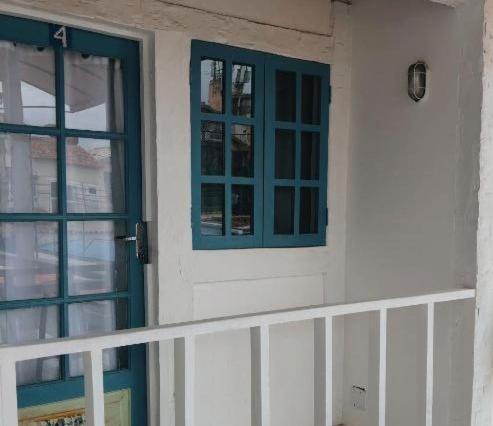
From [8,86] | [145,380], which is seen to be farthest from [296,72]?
[145,380]

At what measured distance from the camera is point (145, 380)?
2373 millimetres

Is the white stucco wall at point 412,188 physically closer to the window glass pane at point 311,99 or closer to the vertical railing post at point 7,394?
the window glass pane at point 311,99

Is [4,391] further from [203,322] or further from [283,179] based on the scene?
[283,179]

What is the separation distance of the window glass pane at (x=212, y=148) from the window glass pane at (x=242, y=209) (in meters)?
0.15

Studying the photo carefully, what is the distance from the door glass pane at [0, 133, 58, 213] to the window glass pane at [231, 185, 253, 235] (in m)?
0.91

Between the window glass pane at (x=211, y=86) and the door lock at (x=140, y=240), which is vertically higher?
the window glass pane at (x=211, y=86)

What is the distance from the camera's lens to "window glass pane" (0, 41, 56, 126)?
2.04 m

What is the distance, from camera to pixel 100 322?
7.51ft

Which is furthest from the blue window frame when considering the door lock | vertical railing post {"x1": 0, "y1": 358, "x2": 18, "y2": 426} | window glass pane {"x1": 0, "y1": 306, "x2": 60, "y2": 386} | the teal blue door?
vertical railing post {"x1": 0, "y1": 358, "x2": 18, "y2": 426}

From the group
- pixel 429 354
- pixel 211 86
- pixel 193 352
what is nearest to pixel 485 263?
pixel 429 354

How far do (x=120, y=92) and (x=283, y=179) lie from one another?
1003mm

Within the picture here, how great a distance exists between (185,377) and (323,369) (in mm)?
489

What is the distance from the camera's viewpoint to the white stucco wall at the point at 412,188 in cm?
196

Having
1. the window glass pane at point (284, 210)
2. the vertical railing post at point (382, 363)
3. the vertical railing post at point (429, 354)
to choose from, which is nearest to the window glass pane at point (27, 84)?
the window glass pane at point (284, 210)
